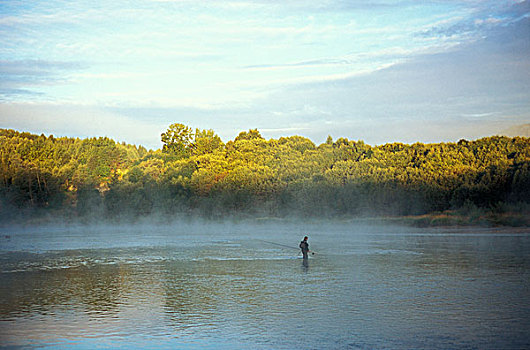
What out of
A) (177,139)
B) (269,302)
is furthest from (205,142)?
(269,302)

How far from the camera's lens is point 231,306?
18.7m

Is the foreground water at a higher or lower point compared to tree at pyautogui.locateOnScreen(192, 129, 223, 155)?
lower

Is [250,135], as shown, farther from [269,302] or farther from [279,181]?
[269,302]

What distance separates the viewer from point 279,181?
331 ft

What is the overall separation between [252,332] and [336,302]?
5.13m

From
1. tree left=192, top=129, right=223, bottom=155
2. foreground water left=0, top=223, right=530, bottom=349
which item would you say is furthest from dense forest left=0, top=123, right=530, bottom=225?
foreground water left=0, top=223, right=530, bottom=349

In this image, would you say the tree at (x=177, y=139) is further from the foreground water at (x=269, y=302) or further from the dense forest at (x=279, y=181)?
the foreground water at (x=269, y=302)

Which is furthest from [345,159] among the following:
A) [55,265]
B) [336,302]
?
[336,302]

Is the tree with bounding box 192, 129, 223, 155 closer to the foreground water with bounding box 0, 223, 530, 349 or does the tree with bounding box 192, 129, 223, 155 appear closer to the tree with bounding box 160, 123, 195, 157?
the tree with bounding box 160, 123, 195, 157

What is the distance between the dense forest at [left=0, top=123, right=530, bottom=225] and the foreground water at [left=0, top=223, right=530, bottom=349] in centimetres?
4758

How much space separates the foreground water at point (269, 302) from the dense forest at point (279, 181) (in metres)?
47.6

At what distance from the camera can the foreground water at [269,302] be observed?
14219mm

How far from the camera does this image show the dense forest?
80.6m

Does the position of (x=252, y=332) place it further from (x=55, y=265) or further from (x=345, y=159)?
(x=345, y=159)
